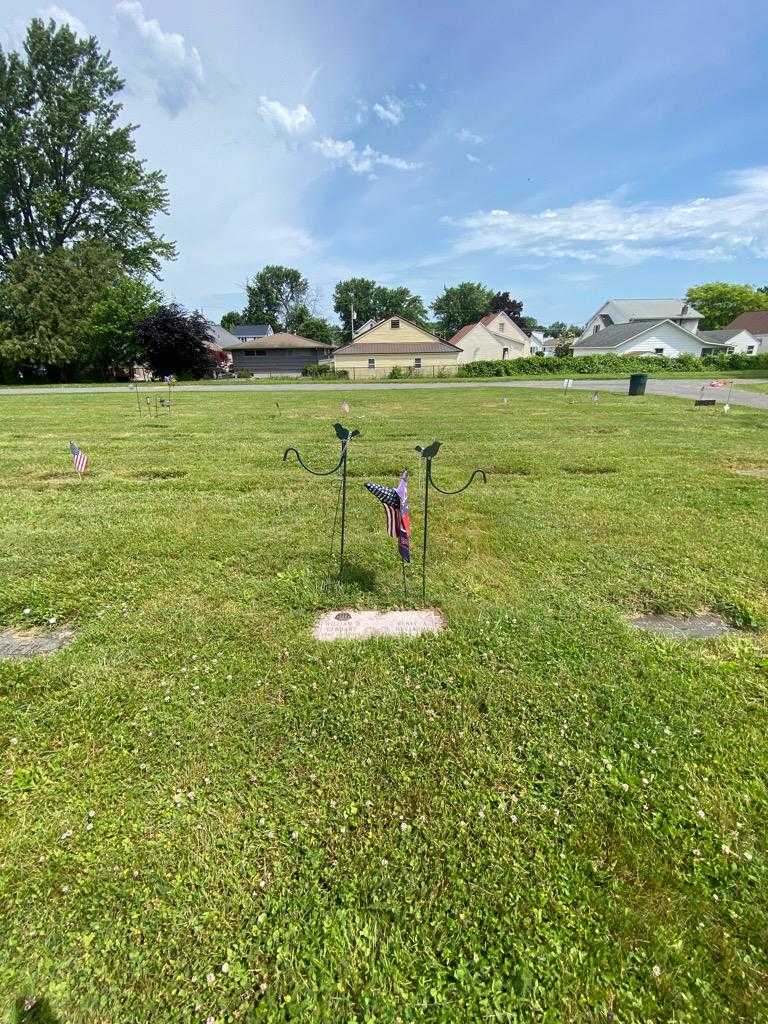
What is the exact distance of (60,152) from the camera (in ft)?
109

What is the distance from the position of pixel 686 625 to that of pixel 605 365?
37815 mm

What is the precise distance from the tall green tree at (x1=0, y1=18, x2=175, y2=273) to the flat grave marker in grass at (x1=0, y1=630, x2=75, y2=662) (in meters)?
41.4

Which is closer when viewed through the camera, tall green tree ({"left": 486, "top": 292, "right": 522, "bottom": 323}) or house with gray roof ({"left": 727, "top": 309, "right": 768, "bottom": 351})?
house with gray roof ({"left": 727, "top": 309, "right": 768, "bottom": 351})

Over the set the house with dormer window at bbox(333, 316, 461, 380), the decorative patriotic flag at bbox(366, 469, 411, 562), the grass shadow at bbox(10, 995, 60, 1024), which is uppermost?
the house with dormer window at bbox(333, 316, 461, 380)

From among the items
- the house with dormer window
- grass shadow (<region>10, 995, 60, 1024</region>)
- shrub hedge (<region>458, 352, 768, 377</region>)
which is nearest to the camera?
grass shadow (<region>10, 995, 60, 1024</region>)

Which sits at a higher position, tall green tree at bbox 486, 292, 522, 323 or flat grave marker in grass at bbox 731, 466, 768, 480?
tall green tree at bbox 486, 292, 522, 323

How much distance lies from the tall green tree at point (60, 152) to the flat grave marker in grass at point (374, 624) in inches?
1674

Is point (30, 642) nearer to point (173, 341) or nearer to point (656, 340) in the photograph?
point (173, 341)

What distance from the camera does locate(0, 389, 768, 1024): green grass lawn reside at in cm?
148

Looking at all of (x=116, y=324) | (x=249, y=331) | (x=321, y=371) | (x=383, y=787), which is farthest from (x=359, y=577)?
(x=249, y=331)

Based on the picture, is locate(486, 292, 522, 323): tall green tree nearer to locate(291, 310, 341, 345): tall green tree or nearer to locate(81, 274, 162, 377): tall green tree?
locate(291, 310, 341, 345): tall green tree

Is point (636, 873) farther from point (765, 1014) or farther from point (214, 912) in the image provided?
point (214, 912)

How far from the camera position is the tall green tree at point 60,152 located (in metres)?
31.3

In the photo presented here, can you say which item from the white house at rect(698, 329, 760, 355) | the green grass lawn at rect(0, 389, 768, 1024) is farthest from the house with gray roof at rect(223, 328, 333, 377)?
the green grass lawn at rect(0, 389, 768, 1024)
